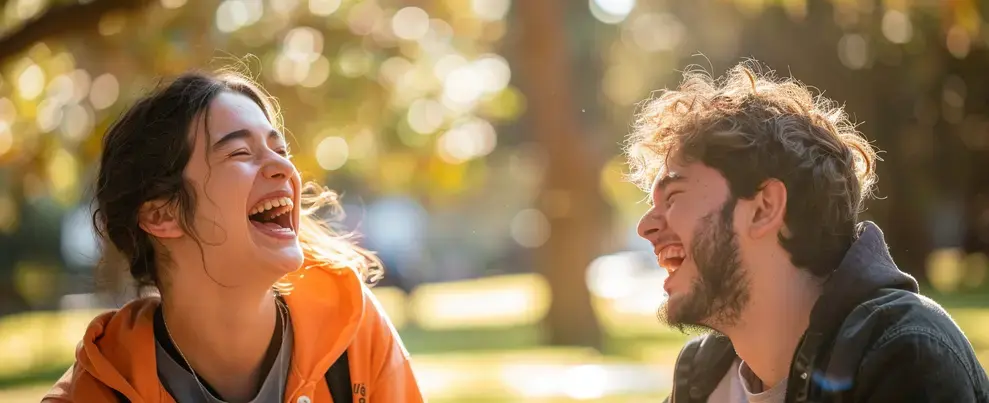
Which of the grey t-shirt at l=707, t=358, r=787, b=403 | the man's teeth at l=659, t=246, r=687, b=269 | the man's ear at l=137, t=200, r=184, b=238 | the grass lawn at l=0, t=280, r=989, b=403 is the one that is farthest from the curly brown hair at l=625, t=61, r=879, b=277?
the grass lawn at l=0, t=280, r=989, b=403

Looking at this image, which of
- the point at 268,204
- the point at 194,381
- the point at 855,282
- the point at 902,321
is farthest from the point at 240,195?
the point at 902,321

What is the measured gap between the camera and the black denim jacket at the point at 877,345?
2436 mm

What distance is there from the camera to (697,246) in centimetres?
286

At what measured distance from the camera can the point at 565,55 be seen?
15117mm

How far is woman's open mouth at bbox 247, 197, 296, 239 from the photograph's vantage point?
122 inches

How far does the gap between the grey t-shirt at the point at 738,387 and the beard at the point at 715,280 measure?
20 cm

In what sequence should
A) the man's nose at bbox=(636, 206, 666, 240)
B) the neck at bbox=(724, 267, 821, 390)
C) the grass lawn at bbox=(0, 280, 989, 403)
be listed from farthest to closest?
1. the grass lawn at bbox=(0, 280, 989, 403)
2. the man's nose at bbox=(636, 206, 666, 240)
3. the neck at bbox=(724, 267, 821, 390)

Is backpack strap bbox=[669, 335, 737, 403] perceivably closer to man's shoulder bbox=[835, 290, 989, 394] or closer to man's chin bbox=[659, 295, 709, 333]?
man's chin bbox=[659, 295, 709, 333]

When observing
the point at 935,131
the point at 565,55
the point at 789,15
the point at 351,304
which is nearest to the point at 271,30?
the point at 565,55

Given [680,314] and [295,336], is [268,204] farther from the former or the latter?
[680,314]

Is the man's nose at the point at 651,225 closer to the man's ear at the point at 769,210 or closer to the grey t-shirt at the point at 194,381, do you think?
the man's ear at the point at 769,210

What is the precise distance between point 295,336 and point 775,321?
1.32 m

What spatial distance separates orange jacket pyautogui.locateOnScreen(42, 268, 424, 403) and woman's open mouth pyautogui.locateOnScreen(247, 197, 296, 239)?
0.22 m

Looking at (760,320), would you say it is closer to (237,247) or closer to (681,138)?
(681,138)
